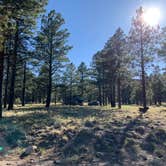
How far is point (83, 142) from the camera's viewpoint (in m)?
11.8

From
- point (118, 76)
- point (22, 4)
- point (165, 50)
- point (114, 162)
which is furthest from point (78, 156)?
point (118, 76)

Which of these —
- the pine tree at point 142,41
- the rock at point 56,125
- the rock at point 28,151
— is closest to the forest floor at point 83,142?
the rock at point 56,125

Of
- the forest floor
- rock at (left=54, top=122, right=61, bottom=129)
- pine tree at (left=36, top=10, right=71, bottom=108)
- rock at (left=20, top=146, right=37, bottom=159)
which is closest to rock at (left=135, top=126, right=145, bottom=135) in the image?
the forest floor

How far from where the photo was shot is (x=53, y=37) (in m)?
30.4

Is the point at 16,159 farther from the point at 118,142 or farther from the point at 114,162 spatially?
the point at 118,142

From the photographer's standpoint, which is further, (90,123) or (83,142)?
(90,123)

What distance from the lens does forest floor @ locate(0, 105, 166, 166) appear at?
9852 mm

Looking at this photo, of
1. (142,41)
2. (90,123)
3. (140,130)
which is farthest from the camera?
(142,41)

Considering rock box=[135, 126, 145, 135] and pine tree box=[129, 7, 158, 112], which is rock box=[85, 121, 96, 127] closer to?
rock box=[135, 126, 145, 135]

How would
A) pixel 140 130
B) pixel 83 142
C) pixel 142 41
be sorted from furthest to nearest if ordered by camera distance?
pixel 142 41, pixel 140 130, pixel 83 142

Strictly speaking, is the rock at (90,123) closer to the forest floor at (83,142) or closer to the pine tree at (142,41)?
the forest floor at (83,142)

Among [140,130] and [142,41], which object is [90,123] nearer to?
[140,130]

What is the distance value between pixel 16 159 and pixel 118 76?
1001 inches

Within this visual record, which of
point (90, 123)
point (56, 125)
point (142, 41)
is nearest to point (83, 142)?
point (56, 125)
